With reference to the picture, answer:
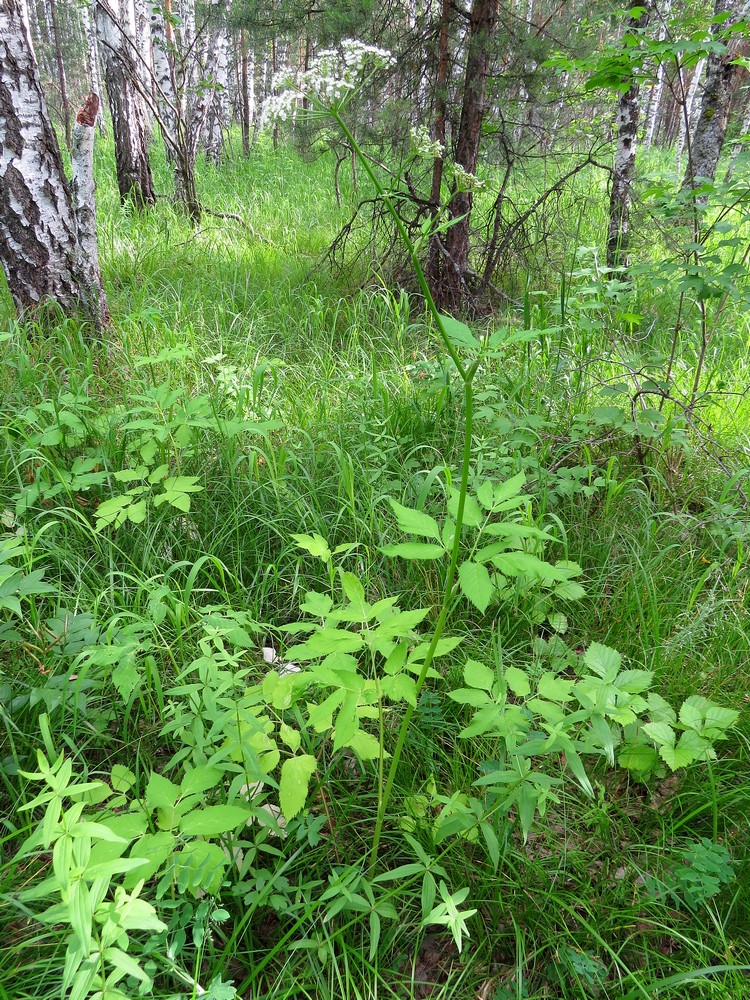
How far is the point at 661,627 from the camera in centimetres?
191

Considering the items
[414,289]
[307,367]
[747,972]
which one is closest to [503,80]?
[414,289]

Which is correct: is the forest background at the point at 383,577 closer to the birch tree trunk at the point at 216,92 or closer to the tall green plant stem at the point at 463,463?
the tall green plant stem at the point at 463,463

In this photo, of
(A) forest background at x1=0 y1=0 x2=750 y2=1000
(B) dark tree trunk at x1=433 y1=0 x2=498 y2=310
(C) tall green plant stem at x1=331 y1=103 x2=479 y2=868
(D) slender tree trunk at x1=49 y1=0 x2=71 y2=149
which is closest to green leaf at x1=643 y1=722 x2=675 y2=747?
(A) forest background at x1=0 y1=0 x2=750 y2=1000

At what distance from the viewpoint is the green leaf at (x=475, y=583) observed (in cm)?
108

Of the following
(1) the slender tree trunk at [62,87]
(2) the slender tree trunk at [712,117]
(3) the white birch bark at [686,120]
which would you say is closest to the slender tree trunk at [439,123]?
(3) the white birch bark at [686,120]

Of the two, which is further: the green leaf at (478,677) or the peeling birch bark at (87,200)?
the peeling birch bark at (87,200)

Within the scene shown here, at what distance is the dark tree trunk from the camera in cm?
339

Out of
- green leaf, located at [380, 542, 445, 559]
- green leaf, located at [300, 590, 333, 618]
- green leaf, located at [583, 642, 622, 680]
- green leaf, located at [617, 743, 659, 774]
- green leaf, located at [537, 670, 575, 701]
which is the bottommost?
green leaf, located at [617, 743, 659, 774]

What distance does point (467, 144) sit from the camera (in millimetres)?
3678

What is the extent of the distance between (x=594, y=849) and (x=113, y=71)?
7.59 meters

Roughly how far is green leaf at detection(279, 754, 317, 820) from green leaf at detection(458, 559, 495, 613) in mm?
534

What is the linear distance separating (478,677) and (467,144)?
3526mm

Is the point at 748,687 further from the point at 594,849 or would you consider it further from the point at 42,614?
the point at 42,614

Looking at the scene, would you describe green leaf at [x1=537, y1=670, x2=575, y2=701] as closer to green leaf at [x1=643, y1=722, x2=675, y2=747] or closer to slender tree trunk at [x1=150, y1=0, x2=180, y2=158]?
green leaf at [x1=643, y1=722, x2=675, y2=747]
